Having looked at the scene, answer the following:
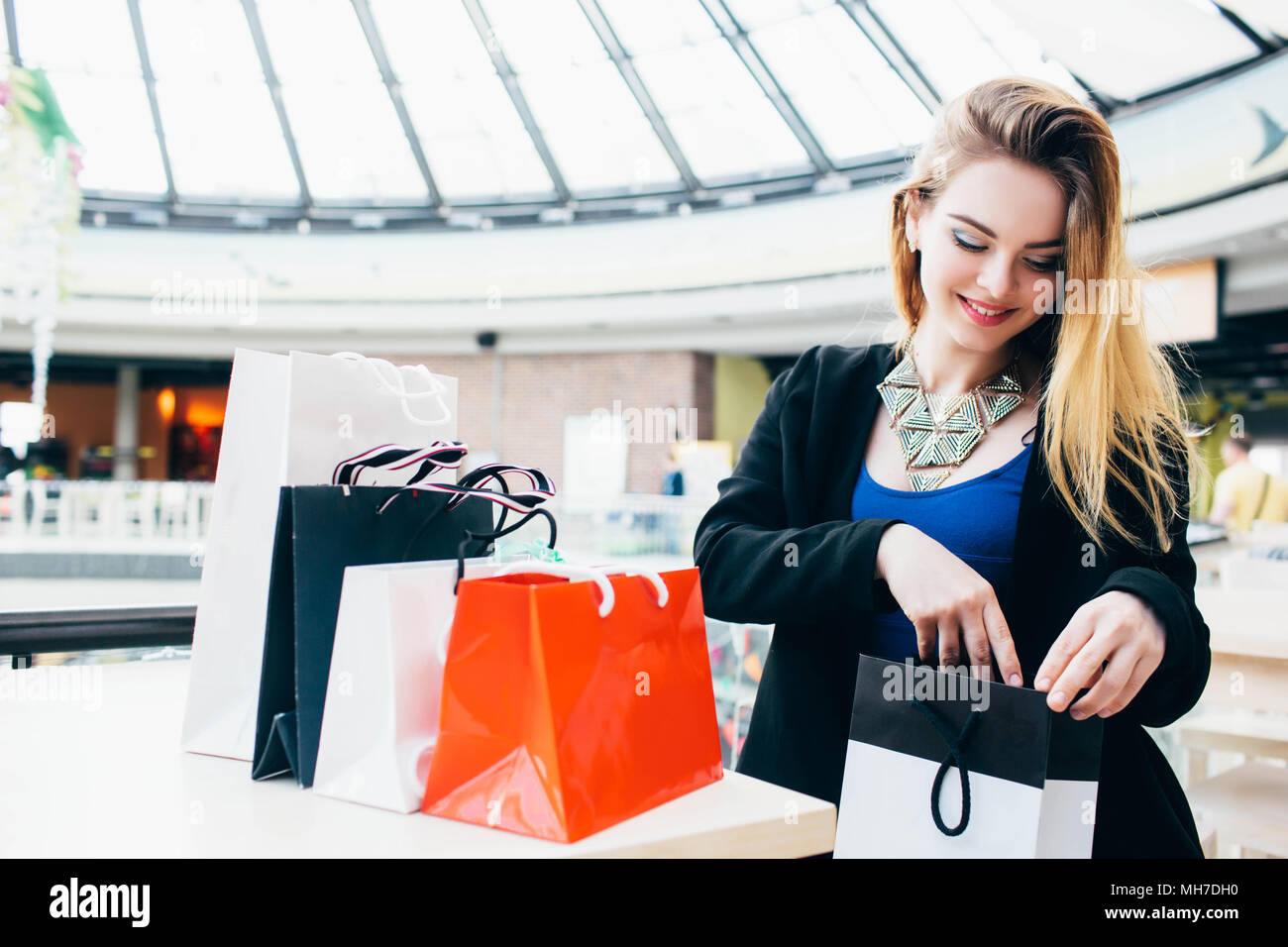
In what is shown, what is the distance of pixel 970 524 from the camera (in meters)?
1.06

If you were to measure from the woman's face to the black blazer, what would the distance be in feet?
0.63

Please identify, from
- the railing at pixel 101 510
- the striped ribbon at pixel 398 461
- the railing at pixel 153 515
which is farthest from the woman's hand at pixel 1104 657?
the railing at pixel 101 510

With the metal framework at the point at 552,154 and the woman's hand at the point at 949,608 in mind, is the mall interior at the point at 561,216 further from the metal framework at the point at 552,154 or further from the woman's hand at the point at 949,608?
the woman's hand at the point at 949,608

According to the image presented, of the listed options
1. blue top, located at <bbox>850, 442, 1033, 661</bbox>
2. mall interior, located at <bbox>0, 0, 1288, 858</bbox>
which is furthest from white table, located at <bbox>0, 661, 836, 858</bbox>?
mall interior, located at <bbox>0, 0, 1288, 858</bbox>

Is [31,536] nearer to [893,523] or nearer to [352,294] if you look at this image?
[352,294]

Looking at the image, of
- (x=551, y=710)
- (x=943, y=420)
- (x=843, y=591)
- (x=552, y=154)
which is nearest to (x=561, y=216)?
(x=552, y=154)

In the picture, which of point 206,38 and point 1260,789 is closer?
point 1260,789

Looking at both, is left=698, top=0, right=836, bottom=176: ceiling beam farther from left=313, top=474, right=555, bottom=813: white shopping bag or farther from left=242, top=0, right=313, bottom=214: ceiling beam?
left=313, top=474, right=555, bottom=813: white shopping bag

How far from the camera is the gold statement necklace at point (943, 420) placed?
43.8 inches

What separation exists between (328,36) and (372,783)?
985 centimetres

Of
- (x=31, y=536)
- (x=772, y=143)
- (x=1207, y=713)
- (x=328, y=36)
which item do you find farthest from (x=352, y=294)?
(x=1207, y=713)

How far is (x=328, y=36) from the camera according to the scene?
885cm

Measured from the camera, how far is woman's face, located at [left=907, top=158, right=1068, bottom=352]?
39.3 inches

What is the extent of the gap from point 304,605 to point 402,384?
31 cm
